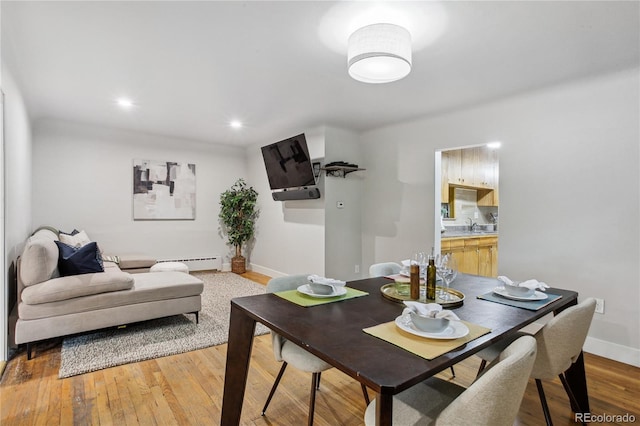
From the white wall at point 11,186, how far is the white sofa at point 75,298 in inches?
3.7

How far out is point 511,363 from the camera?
906 millimetres

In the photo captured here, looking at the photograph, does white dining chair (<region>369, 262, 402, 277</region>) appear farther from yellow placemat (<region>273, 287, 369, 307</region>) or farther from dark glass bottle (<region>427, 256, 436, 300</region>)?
dark glass bottle (<region>427, 256, 436, 300</region>)

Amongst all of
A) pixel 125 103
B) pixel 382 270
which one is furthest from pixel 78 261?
pixel 382 270

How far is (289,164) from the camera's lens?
179 inches

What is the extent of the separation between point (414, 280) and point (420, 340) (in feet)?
1.61

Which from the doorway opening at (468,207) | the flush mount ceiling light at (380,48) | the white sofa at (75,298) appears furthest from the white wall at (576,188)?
the white sofa at (75,298)

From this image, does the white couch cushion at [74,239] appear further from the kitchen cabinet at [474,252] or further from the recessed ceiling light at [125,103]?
the kitchen cabinet at [474,252]

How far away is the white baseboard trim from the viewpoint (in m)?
2.52

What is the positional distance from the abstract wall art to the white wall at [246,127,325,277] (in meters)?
1.14

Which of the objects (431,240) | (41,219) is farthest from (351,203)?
(41,219)

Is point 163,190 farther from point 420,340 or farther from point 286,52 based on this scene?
point 420,340

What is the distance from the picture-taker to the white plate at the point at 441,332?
3.65ft

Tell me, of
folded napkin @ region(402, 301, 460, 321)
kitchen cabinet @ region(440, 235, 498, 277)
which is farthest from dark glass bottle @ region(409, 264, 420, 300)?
kitchen cabinet @ region(440, 235, 498, 277)

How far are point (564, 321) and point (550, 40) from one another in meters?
1.86
